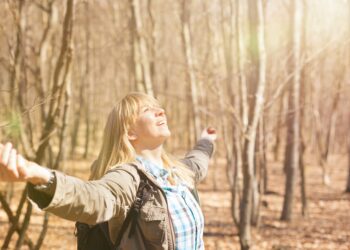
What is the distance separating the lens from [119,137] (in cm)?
242

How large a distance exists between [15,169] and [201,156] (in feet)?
6.27

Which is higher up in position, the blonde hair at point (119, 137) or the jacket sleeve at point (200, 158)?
the blonde hair at point (119, 137)

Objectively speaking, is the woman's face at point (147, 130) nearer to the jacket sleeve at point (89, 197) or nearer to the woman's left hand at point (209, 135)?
the jacket sleeve at point (89, 197)

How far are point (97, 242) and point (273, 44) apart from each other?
10556 millimetres

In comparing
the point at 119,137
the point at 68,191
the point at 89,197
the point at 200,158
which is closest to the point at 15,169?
the point at 68,191

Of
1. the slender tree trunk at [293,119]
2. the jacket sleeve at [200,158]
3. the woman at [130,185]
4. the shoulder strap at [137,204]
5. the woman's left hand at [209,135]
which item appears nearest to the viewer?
the woman at [130,185]

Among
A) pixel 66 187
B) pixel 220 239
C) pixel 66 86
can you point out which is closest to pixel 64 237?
pixel 220 239

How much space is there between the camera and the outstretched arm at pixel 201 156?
308cm

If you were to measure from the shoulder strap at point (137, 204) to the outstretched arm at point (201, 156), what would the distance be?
77cm

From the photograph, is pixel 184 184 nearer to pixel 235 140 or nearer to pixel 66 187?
pixel 66 187

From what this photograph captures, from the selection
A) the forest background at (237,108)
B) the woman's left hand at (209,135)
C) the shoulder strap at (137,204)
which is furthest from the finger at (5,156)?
the woman's left hand at (209,135)

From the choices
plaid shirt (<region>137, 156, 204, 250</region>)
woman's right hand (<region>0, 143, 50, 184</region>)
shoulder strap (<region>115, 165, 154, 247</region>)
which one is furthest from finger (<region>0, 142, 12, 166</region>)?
plaid shirt (<region>137, 156, 204, 250</region>)

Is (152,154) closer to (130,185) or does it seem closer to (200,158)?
(130,185)

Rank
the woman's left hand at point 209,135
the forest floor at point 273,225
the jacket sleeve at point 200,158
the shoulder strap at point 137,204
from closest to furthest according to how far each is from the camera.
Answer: the shoulder strap at point 137,204 < the jacket sleeve at point 200,158 < the woman's left hand at point 209,135 < the forest floor at point 273,225
